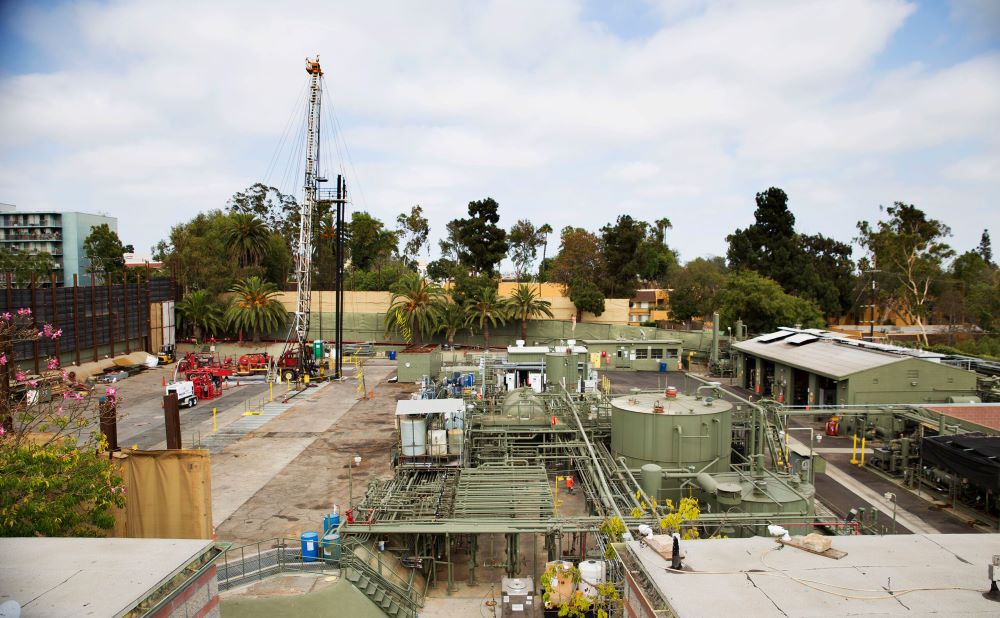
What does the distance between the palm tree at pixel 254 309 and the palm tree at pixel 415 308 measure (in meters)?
11.9

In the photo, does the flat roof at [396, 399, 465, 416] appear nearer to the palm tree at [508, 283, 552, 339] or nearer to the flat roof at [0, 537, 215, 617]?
the flat roof at [0, 537, 215, 617]

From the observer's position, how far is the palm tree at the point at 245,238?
68.6 metres

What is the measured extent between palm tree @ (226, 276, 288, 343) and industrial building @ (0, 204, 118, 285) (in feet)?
→ 156

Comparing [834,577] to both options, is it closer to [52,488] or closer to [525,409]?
[52,488]

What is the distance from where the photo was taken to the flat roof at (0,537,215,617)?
7367 mm

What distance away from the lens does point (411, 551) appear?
1611 cm

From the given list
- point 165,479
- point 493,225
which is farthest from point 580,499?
point 493,225

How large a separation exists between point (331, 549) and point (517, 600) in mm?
4868

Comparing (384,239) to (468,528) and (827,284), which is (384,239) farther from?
(468,528)

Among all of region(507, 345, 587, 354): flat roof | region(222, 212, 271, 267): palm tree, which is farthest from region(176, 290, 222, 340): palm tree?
region(507, 345, 587, 354): flat roof

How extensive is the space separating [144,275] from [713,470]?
6890cm

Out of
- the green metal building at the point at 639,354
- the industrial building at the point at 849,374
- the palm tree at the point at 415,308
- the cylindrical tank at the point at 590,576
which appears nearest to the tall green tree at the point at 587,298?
the green metal building at the point at 639,354

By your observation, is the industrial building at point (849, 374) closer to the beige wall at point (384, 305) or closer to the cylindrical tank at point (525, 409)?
the cylindrical tank at point (525, 409)

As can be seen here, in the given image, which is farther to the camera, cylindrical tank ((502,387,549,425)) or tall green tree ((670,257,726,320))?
tall green tree ((670,257,726,320))
